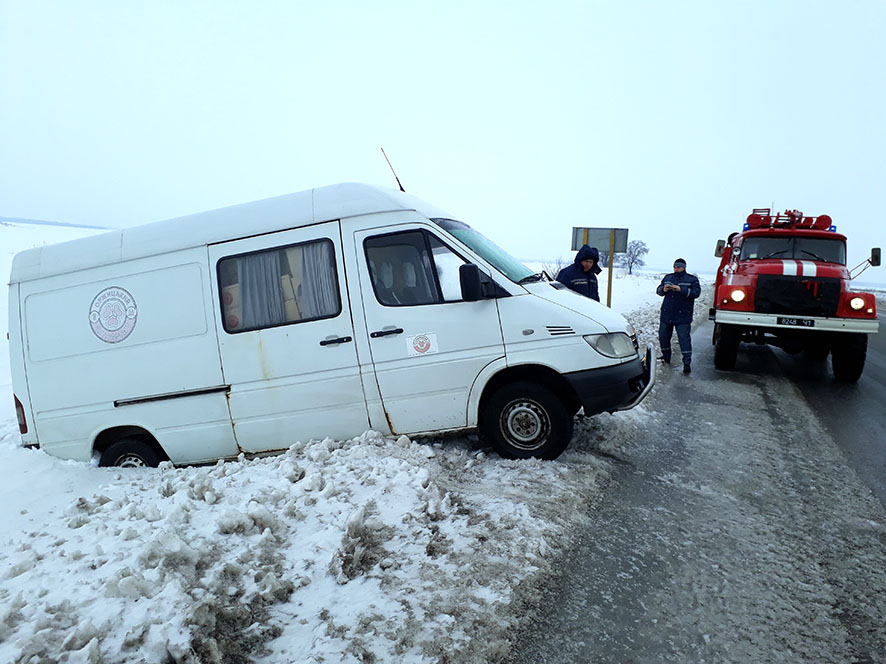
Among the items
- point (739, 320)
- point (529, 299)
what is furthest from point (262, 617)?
point (739, 320)

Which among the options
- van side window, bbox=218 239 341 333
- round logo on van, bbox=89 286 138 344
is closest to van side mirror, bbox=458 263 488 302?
van side window, bbox=218 239 341 333

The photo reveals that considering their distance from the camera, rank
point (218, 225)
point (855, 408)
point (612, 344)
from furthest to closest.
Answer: point (855, 408) < point (218, 225) < point (612, 344)

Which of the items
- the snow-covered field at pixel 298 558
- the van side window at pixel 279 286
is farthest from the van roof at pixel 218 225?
the snow-covered field at pixel 298 558

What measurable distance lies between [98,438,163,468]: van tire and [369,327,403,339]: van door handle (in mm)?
2435

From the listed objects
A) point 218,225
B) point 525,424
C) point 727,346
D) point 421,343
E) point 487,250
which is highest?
point 218,225

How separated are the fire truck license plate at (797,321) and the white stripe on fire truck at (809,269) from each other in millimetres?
753

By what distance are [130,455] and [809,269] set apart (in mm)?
9477

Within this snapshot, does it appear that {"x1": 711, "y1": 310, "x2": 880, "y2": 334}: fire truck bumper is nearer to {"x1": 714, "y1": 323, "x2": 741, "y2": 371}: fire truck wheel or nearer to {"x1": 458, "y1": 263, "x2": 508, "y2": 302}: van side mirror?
{"x1": 714, "y1": 323, "x2": 741, "y2": 371}: fire truck wheel

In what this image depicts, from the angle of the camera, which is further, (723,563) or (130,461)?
(130,461)

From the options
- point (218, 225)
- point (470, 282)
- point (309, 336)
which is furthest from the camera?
point (218, 225)

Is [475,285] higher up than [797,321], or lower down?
higher up

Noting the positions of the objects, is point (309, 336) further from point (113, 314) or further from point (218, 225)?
point (113, 314)

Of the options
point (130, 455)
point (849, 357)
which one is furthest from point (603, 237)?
point (130, 455)

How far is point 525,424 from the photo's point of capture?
4.21 meters
